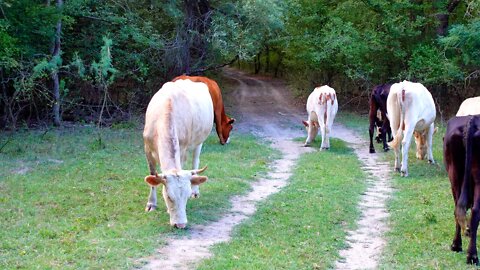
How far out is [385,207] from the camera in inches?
400

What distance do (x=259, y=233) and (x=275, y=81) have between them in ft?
115

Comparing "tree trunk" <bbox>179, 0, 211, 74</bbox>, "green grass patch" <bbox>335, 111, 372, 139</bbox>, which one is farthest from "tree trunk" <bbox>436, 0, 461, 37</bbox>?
"tree trunk" <bbox>179, 0, 211, 74</bbox>

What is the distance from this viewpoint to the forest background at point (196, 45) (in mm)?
18422

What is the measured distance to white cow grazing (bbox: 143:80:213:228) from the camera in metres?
8.12

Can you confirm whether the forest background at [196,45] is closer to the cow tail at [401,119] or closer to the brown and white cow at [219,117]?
the brown and white cow at [219,117]

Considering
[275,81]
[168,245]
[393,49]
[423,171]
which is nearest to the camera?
[168,245]

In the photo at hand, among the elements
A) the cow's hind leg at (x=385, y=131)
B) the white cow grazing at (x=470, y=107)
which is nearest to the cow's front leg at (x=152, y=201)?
the white cow grazing at (x=470, y=107)

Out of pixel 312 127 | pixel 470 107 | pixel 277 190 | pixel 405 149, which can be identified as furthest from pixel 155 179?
pixel 312 127

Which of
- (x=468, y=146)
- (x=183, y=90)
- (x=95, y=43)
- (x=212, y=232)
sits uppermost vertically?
(x=95, y=43)

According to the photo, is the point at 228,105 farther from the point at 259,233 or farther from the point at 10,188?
the point at 259,233

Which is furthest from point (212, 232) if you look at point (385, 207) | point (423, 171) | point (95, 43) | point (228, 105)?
point (228, 105)

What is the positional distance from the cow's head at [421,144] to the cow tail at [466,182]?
7815 millimetres

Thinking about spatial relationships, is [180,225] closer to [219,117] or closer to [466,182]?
[466,182]

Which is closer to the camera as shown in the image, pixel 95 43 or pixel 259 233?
pixel 259 233
